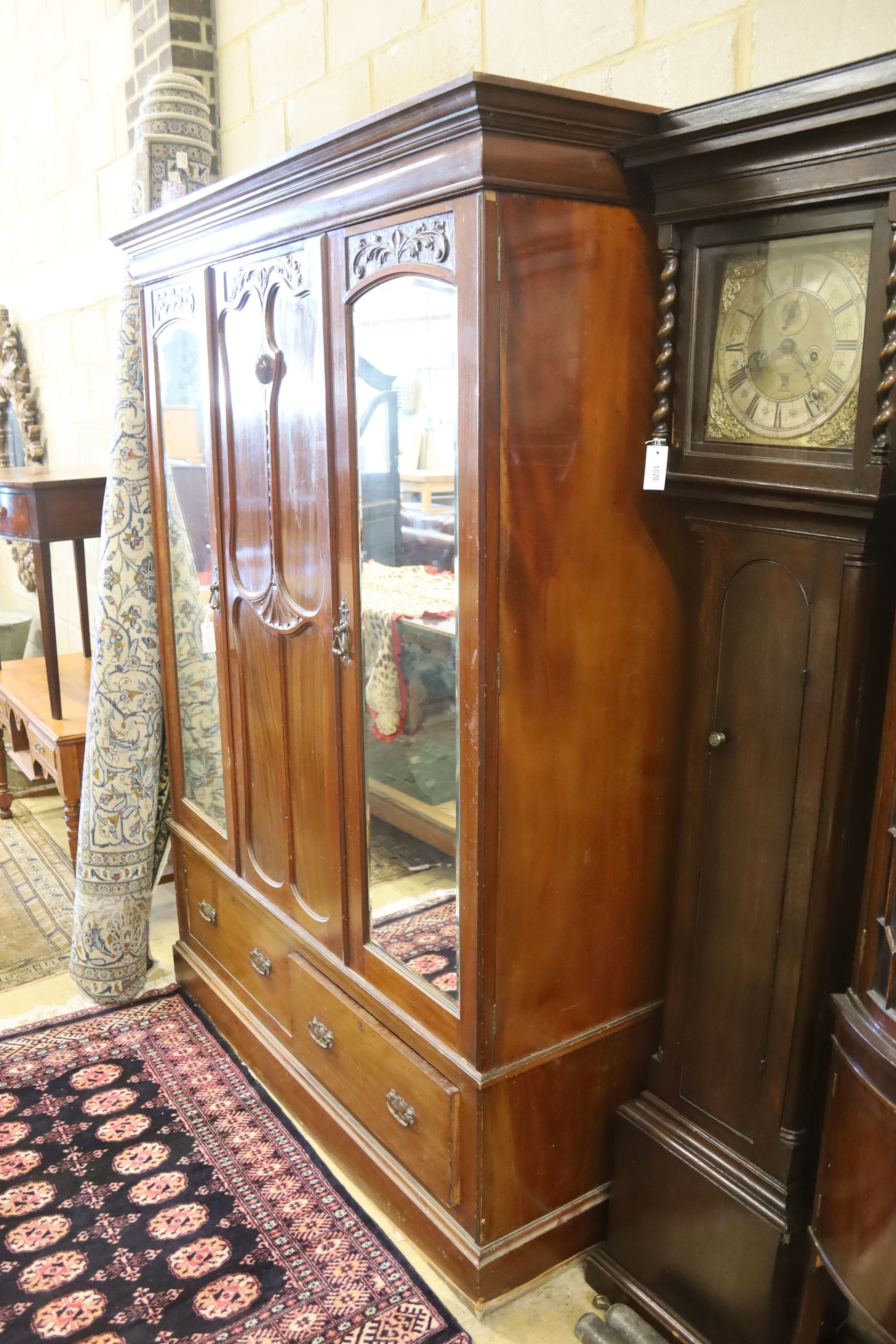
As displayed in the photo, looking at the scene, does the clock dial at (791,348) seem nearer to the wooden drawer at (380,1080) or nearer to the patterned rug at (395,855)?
the patterned rug at (395,855)

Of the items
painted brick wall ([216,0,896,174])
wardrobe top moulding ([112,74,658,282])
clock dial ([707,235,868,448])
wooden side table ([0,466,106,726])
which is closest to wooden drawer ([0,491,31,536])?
wooden side table ([0,466,106,726])

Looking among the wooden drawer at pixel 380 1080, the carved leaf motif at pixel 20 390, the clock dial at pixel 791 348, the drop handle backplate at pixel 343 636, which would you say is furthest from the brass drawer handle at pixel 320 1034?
the carved leaf motif at pixel 20 390

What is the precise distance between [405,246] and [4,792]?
3.08 m

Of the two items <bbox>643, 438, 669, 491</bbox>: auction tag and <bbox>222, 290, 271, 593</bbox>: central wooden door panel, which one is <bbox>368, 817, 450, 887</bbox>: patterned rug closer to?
<bbox>222, 290, 271, 593</bbox>: central wooden door panel

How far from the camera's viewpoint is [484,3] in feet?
6.74

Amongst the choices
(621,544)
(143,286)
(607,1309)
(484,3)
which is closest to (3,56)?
(143,286)

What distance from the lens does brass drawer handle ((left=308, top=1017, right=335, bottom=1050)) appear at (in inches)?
81.2

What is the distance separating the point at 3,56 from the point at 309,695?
421 centimetres

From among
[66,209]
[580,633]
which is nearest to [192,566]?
[580,633]

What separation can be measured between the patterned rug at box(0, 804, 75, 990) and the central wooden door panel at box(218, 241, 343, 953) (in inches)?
41.3

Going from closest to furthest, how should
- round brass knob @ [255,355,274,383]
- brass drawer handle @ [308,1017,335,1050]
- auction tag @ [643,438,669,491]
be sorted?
auction tag @ [643,438,669,491] → round brass knob @ [255,355,274,383] → brass drawer handle @ [308,1017,335,1050]

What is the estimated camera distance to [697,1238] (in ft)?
5.38

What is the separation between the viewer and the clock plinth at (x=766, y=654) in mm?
1282

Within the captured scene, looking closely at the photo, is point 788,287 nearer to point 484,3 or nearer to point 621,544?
point 621,544
